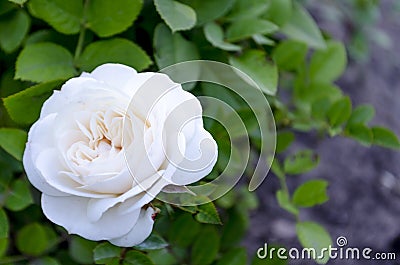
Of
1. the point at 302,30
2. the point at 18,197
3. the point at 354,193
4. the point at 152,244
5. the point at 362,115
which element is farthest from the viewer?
the point at 354,193

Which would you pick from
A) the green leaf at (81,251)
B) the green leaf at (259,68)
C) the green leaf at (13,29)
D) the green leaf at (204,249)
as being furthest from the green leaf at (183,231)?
the green leaf at (13,29)

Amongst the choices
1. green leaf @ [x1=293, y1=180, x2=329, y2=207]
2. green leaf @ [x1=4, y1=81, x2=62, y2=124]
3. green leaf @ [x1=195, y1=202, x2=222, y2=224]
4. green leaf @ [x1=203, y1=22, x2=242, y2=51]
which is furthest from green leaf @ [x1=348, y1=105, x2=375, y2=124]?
green leaf @ [x1=4, y1=81, x2=62, y2=124]

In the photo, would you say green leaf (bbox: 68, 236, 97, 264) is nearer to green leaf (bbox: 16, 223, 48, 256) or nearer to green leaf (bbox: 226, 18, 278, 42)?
green leaf (bbox: 16, 223, 48, 256)

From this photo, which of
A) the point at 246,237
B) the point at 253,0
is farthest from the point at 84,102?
the point at 246,237

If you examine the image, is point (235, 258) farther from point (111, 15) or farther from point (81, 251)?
point (111, 15)

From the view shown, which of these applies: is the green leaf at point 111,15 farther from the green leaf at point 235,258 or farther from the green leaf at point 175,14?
the green leaf at point 235,258

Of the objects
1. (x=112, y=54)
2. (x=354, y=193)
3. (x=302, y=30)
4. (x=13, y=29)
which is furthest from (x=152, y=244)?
(x=354, y=193)

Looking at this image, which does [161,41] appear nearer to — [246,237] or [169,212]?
[169,212]
